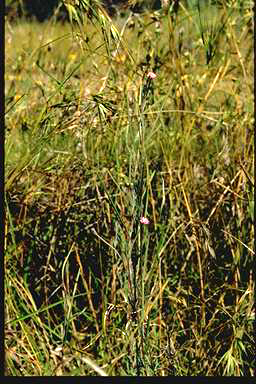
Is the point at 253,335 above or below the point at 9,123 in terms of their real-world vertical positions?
below

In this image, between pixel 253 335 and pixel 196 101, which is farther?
pixel 196 101

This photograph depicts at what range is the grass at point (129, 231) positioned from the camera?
1.54 m

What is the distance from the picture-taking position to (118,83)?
2.20m

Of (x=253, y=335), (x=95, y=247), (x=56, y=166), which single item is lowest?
(x=253, y=335)

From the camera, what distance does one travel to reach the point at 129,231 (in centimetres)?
148

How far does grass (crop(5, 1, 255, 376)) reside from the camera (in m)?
1.54

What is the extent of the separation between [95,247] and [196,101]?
603 millimetres

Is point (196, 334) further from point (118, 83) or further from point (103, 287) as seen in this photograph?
point (118, 83)

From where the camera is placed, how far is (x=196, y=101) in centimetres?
224
